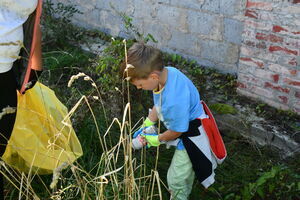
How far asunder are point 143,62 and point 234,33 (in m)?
1.76

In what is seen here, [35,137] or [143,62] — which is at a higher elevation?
[143,62]

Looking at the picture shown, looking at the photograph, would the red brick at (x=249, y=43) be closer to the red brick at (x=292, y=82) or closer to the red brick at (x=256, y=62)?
the red brick at (x=256, y=62)

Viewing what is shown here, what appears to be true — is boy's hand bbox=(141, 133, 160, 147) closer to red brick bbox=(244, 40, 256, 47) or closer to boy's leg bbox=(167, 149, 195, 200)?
boy's leg bbox=(167, 149, 195, 200)

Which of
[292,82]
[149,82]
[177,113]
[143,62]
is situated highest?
[143,62]

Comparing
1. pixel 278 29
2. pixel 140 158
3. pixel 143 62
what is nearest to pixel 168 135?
pixel 143 62

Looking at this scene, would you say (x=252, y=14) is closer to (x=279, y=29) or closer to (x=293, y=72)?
(x=279, y=29)

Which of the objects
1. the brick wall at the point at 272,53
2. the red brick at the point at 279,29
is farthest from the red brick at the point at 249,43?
the red brick at the point at 279,29

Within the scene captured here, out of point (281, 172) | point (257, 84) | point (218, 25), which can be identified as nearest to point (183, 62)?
point (218, 25)

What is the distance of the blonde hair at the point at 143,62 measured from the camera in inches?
90.5

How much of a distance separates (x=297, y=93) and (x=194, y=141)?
1.16 meters

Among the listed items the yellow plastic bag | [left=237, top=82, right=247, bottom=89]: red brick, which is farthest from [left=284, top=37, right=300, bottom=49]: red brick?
the yellow plastic bag

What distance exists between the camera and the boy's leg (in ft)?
8.46

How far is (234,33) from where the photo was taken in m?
3.84

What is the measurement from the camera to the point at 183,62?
4195 mm
